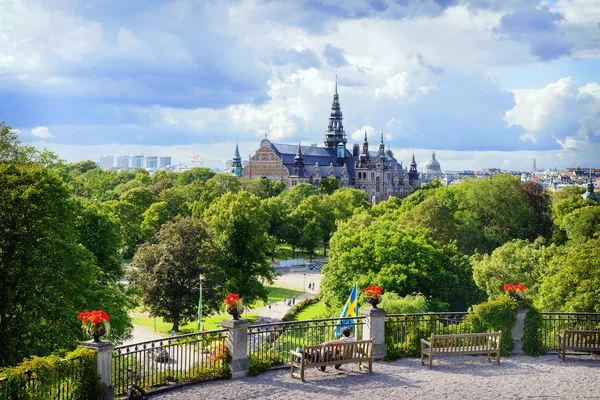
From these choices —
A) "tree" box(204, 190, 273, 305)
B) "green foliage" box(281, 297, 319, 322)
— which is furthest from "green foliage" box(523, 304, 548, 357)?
"green foliage" box(281, 297, 319, 322)

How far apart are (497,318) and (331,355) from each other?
5.15 meters

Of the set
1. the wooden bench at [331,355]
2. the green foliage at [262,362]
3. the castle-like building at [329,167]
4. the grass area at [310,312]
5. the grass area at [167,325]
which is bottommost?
the grass area at [167,325]

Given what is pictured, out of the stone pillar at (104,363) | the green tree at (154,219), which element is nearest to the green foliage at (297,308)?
the green tree at (154,219)

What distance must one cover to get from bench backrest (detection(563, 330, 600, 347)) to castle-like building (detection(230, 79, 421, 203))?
424ft

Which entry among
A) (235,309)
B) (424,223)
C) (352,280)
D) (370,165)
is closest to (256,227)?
(352,280)

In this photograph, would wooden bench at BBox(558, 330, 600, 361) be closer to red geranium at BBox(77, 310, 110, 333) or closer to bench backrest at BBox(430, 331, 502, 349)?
bench backrest at BBox(430, 331, 502, 349)

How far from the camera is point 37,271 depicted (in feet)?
69.1

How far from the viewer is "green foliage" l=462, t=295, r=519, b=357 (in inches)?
702

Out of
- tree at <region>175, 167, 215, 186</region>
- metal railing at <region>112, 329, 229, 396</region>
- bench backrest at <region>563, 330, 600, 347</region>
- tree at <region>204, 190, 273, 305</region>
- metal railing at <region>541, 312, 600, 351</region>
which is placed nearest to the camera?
metal railing at <region>112, 329, 229, 396</region>

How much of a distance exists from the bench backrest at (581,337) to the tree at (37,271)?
1476cm

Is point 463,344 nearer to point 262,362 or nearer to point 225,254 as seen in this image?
point 262,362

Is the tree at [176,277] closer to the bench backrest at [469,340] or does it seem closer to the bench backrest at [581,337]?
the bench backrest at [469,340]

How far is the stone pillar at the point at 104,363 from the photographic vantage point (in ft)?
43.8

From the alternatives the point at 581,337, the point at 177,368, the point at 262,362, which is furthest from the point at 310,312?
the point at 177,368
